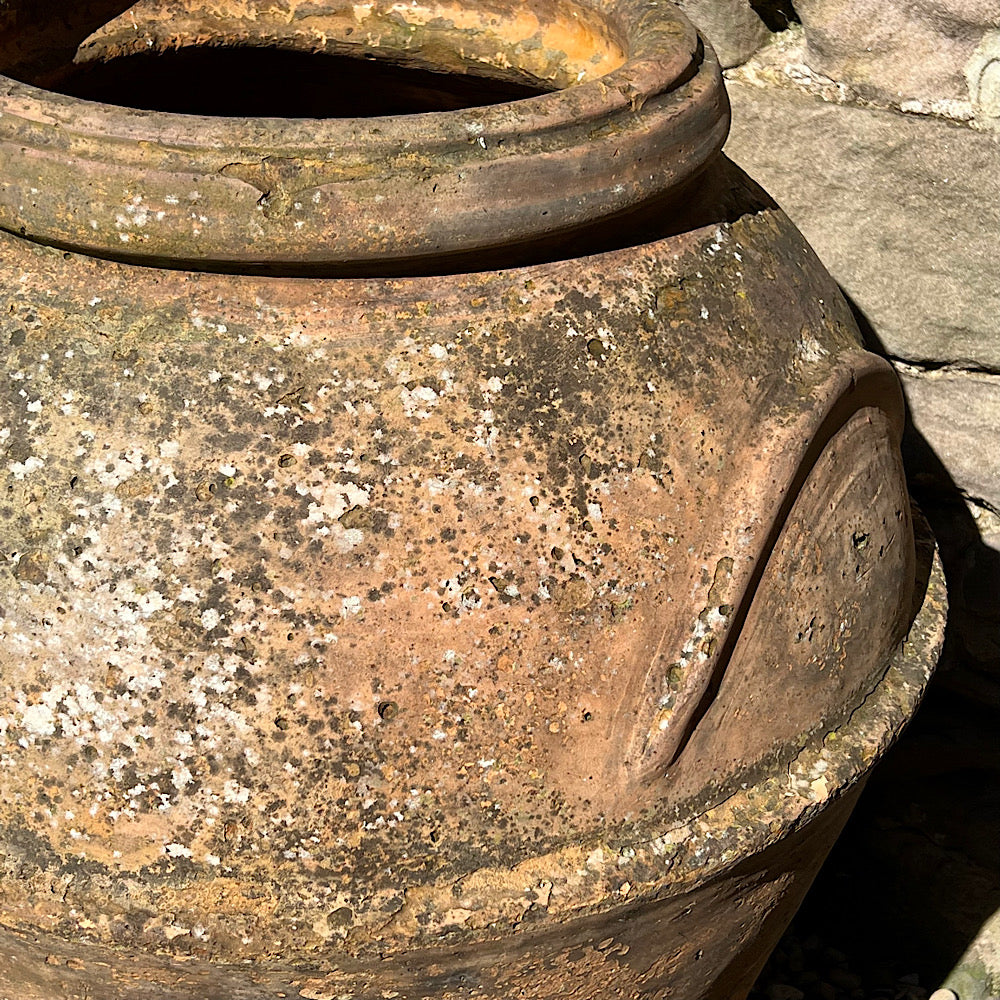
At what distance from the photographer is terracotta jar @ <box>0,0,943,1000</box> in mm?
1019

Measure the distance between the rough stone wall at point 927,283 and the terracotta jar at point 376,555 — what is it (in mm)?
709

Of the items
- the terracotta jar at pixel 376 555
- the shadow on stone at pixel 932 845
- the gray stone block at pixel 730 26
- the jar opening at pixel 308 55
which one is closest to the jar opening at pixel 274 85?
the jar opening at pixel 308 55

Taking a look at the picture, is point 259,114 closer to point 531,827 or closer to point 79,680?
point 79,680

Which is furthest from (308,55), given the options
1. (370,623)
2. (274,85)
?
(370,623)

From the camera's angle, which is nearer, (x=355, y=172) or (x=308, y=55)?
(x=355, y=172)

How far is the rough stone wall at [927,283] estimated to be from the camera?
175 cm

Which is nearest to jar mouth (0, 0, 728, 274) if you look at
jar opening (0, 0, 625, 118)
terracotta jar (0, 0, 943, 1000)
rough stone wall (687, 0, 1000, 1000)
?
terracotta jar (0, 0, 943, 1000)

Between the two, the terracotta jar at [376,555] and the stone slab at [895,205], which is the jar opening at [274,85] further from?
the terracotta jar at [376,555]

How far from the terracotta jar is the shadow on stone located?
95 cm

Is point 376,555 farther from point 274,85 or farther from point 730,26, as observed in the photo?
point 730,26

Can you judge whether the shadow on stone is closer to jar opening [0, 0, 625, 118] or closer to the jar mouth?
jar opening [0, 0, 625, 118]

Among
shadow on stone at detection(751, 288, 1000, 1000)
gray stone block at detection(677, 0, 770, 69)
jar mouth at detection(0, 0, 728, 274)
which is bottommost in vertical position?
shadow on stone at detection(751, 288, 1000, 1000)

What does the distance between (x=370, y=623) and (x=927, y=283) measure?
1.18 metres

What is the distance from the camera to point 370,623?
1.02 metres
